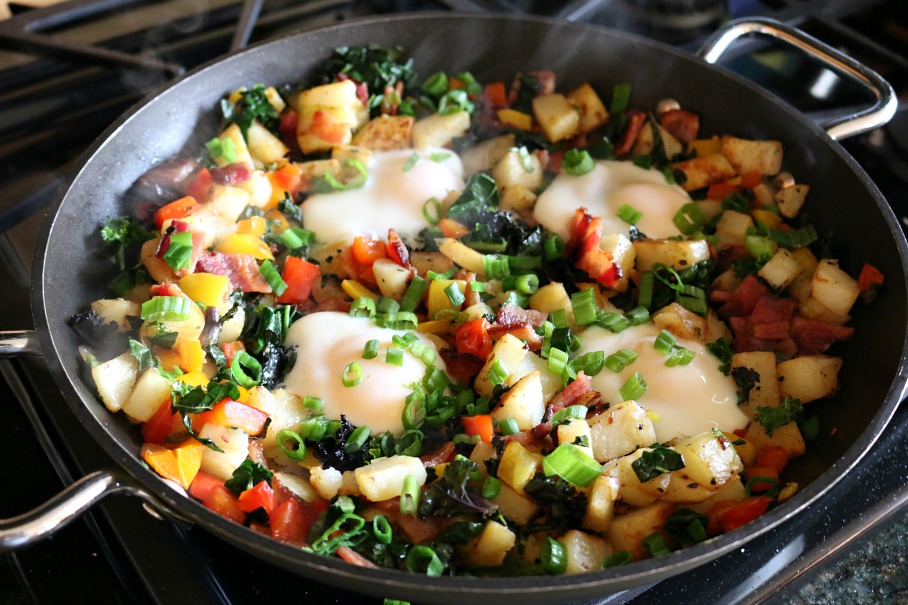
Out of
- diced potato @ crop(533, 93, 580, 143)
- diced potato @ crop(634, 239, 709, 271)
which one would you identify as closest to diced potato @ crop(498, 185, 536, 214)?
diced potato @ crop(533, 93, 580, 143)

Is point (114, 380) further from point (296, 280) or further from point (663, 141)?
point (663, 141)

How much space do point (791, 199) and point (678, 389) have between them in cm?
84

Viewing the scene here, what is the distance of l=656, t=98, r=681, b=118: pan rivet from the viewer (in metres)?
2.91

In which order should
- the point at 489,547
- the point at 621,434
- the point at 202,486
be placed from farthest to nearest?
the point at 621,434
the point at 202,486
the point at 489,547

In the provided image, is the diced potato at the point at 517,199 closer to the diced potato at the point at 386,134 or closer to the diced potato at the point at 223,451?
the diced potato at the point at 386,134

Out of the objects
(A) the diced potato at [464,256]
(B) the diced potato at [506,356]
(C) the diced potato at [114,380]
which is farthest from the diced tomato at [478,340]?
(C) the diced potato at [114,380]

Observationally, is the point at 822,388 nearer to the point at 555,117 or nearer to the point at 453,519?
the point at 453,519

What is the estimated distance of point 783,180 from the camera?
2646mm

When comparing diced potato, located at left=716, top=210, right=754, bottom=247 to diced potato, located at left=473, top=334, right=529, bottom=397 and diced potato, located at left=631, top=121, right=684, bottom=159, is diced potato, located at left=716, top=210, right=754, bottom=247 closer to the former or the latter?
diced potato, located at left=631, top=121, right=684, bottom=159

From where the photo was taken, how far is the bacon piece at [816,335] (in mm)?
2281

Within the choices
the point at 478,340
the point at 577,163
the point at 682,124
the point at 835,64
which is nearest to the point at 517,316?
the point at 478,340

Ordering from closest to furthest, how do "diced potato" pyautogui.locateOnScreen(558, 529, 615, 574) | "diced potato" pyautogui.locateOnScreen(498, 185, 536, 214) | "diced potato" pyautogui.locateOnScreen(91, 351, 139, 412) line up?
"diced potato" pyautogui.locateOnScreen(558, 529, 615, 574)
"diced potato" pyautogui.locateOnScreen(91, 351, 139, 412)
"diced potato" pyautogui.locateOnScreen(498, 185, 536, 214)

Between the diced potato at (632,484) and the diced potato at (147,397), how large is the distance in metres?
1.11

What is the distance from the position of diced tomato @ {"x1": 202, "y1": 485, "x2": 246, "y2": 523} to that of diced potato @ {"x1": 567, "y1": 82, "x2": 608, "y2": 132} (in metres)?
1.85
